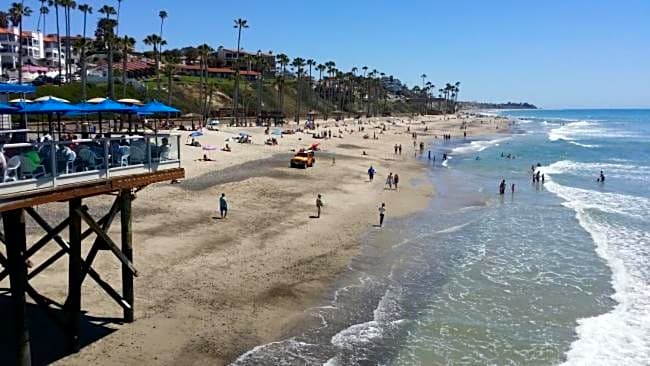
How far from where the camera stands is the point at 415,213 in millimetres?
31516

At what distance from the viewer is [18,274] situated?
10.9 metres

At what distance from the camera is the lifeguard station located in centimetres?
1028

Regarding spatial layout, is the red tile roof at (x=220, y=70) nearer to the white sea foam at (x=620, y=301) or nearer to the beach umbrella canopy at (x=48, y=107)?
the white sea foam at (x=620, y=301)

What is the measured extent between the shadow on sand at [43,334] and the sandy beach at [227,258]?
29cm

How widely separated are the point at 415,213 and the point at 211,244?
13.5 metres

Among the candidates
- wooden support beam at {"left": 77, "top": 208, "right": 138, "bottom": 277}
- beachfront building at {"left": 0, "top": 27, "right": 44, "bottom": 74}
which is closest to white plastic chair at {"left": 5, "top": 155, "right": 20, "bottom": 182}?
wooden support beam at {"left": 77, "top": 208, "right": 138, "bottom": 277}

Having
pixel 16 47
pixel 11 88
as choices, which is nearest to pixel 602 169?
pixel 11 88

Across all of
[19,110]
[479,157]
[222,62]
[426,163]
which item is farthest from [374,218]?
[222,62]

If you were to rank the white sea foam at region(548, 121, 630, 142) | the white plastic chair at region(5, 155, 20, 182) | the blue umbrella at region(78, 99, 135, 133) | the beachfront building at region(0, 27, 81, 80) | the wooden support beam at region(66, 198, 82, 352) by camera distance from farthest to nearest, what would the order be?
1. the white sea foam at region(548, 121, 630, 142)
2. the beachfront building at region(0, 27, 81, 80)
3. the blue umbrella at region(78, 99, 135, 133)
4. the wooden support beam at region(66, 198, 82, 352)
5. the white plastic chair at region(5, 155, 20, 182)

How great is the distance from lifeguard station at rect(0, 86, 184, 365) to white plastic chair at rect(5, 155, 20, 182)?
0.05 feet

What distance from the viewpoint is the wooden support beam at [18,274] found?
10.7m

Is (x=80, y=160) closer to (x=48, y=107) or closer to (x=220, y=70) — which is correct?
(x=48, y=107)

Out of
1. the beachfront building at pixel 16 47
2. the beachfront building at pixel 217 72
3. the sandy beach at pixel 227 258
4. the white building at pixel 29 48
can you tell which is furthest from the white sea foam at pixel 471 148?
the beachfront building at pixel 16 47

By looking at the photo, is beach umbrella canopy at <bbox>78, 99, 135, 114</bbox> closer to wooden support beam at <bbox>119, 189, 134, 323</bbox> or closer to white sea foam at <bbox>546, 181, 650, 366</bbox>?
wooden support beam at <bbox>119, 189, 134, 323</bbox>
